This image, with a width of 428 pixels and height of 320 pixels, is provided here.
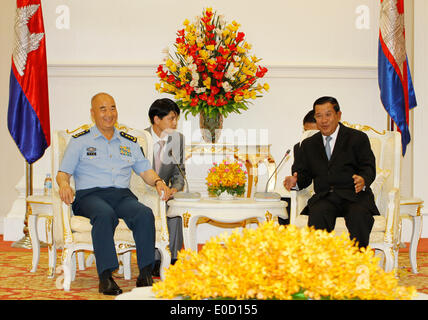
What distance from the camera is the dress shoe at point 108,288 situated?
3731 millimetres

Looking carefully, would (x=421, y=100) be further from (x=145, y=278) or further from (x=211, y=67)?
(x=145, y=278)

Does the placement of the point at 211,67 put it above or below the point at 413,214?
above

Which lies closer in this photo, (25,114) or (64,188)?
(64,188)

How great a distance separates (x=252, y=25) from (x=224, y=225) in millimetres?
2347

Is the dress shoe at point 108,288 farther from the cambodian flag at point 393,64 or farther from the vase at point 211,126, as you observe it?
the cambodian flag at point 393,64

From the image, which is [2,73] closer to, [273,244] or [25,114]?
[25,114]

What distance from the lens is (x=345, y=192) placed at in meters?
4.16

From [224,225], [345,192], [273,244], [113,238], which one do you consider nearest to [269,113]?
[224,225]

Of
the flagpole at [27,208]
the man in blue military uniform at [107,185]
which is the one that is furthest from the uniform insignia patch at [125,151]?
the flagpole at [27,208]

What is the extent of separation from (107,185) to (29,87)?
7.19ft

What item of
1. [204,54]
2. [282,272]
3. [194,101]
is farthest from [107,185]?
[282,272]

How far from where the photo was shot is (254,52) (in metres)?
6.54

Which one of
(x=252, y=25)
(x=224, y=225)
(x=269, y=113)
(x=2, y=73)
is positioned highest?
(x=252, y=25)

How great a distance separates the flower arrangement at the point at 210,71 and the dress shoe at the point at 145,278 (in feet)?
5.95
